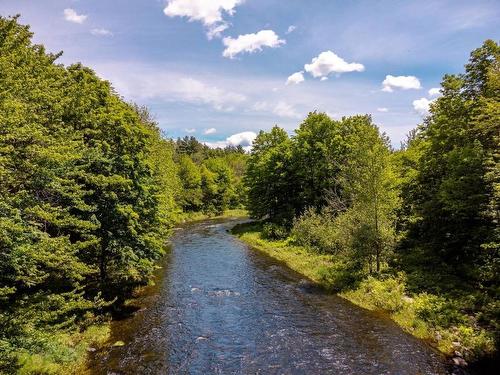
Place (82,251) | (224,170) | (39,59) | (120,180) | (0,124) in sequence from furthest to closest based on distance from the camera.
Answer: (224,170)
(82,251)
(120,180)
(39,59)
(0,124)

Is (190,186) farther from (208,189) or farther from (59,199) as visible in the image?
(59,199)

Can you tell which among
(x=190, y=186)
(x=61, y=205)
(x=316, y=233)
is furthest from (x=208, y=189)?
(x=61, y=205)

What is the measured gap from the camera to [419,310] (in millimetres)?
22719

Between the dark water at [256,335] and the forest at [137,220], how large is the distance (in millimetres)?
1801

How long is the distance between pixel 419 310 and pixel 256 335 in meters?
10.4

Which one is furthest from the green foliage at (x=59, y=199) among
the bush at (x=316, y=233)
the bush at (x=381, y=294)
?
the bush at (x=316, y=233)

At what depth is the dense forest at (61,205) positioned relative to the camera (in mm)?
14391

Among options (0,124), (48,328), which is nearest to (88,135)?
(0,124)

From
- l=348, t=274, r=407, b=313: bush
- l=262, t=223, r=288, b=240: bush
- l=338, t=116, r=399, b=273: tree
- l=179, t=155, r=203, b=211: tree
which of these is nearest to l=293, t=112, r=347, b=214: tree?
l=262, t=223, r=288, b=240: bush

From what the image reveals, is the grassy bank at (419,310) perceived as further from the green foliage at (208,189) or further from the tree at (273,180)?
the green foliage at (208,189)

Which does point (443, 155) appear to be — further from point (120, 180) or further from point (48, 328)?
point (48, 328)

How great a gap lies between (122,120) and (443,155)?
2650 centimetres

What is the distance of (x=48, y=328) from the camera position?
1570 centimetres

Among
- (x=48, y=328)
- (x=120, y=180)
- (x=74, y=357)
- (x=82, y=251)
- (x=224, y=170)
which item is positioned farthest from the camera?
(x=224, y=170)
